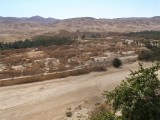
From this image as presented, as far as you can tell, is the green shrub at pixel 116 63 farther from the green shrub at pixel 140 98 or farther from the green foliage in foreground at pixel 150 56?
the green shrub at pixel 140 98

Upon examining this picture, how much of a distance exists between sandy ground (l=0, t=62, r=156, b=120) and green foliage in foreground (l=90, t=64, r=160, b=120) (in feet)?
39.0

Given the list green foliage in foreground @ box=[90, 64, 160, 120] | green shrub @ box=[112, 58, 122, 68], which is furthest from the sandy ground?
green foliage in foreground @ box=[90, 64, 160, 120]

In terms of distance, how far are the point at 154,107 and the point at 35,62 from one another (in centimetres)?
3516

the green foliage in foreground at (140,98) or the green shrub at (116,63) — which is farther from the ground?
the green foliage in foreground at (140,98)

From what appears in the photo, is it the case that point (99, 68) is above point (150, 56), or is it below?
below

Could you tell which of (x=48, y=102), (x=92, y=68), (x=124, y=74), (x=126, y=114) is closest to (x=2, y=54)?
(x=92, y=68)

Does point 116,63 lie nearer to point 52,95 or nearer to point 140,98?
point 52,95

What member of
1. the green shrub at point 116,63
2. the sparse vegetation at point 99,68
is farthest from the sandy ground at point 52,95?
the green shrub at point 116,63

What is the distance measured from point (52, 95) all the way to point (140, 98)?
64.7 ft

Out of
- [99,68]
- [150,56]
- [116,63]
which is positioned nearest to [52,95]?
[99,68]

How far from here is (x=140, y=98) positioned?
45.6 feet

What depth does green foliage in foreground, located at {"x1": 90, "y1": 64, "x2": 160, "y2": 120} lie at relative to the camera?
45.6 ft

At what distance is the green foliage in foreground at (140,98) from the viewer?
45.6ft

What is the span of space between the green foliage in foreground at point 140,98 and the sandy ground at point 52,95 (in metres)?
11.9
